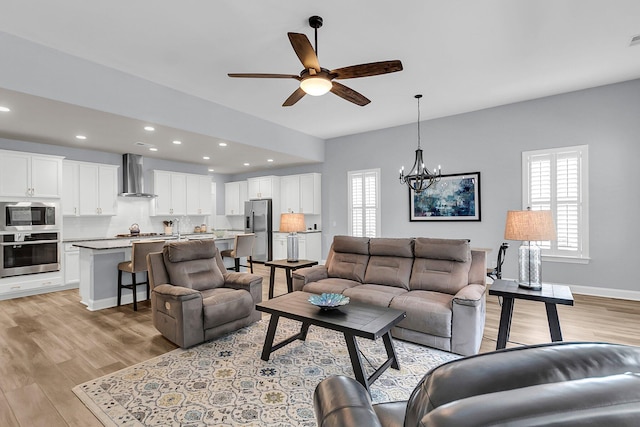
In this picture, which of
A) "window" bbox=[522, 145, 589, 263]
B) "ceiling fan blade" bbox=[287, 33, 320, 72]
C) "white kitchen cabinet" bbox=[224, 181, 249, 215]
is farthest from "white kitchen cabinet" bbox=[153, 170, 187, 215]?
"window" bbox=[522, 145, 589, 263]

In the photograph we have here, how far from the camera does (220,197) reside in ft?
32.0

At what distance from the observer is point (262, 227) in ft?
27.0


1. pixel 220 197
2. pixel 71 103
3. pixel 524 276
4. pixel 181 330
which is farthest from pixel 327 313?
pixel 220 197

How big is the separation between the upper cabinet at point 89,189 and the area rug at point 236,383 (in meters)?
4.56

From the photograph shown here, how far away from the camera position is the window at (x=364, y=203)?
22.1ft

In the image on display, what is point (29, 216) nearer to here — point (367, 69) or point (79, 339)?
point (79, 339)

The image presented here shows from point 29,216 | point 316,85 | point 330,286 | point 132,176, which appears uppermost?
point 316,85

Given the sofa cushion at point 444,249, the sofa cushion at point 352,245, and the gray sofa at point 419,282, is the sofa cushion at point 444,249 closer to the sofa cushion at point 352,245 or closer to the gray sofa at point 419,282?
the gray sofa at point 419,282

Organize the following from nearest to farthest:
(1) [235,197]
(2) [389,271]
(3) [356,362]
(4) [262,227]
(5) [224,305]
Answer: (3) [356,362] < (5) [224,305] < (2) [389,271] < (4) [262,227] < (1) [235,197]

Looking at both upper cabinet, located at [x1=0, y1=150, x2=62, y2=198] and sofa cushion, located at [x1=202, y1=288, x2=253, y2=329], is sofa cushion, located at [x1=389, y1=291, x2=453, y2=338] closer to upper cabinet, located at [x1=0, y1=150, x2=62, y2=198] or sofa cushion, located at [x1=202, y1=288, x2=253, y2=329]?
sofa cushion, located at [x1=202, y1=288, x2=253, y2=329]

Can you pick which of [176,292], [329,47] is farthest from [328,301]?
[329,47]

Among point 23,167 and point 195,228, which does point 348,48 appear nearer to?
point 23,167

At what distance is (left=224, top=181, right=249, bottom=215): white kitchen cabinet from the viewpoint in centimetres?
899

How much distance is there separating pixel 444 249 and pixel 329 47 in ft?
8.22
